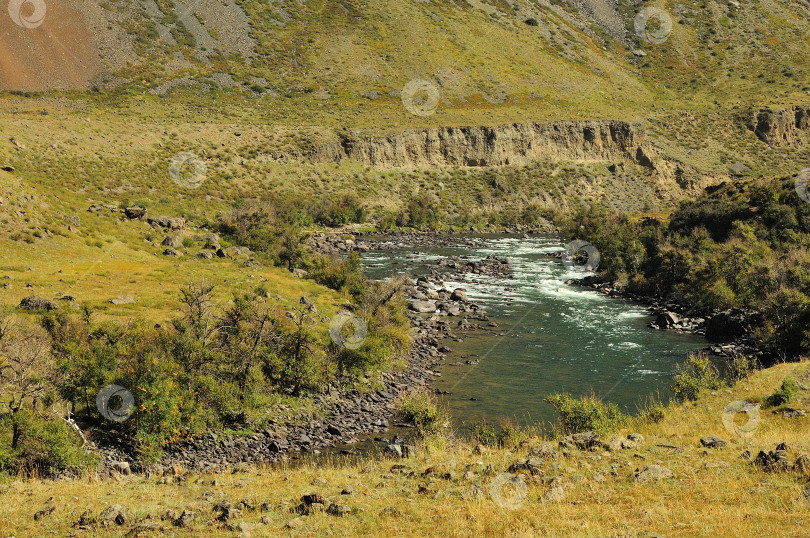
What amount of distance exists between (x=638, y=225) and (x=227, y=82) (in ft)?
239

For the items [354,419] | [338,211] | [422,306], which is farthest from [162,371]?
[338,211]

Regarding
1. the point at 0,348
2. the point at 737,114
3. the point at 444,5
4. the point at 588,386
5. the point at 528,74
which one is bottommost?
the point at 588,386

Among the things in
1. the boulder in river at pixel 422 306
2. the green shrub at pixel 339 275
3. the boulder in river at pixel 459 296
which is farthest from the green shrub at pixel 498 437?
the boulder in river at pixel 459 296

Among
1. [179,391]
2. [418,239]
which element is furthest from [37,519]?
[418,239]

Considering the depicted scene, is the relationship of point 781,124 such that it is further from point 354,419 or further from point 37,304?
point 37,304

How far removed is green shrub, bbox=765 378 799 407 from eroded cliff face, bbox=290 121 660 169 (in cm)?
7367

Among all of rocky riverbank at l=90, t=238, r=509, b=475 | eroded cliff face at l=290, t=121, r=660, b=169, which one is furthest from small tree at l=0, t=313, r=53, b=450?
eroded cliff face at l=290, t=121, r=660, b=169

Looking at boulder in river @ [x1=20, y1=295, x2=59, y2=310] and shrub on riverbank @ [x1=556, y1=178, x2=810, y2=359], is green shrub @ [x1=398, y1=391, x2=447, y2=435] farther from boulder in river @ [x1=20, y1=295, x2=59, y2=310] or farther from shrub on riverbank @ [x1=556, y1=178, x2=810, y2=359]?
shrub on riverbank @ [x1=556, y1=178, x2=810, y2=359]

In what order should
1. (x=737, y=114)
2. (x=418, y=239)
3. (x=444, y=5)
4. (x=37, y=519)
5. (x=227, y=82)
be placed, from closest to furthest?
(x=37, y=519) < (x=418, y=239) < (x=227, y=82) < (x=737, y=114) < (x=444, y=5)

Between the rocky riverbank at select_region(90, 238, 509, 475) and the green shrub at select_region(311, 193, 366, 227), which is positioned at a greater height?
the green shrub at select_region(311, 193, 366, 227)

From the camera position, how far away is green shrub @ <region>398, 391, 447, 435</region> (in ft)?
68.8

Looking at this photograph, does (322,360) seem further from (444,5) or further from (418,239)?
(444,5)

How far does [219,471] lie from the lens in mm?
17656

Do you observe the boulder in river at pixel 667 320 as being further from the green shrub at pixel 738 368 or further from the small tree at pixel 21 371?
the small tree at pixel 21 371
